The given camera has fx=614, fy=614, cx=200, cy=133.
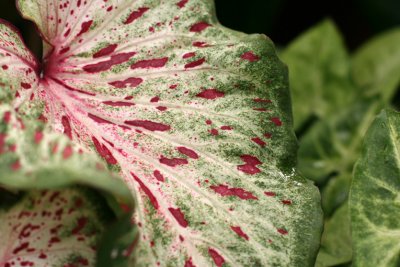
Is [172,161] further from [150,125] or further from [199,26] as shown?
[199,26]

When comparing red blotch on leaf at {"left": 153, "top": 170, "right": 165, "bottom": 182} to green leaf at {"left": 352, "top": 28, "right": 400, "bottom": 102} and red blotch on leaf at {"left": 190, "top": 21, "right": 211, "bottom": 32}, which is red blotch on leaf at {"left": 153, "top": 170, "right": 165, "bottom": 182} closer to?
red blotch on leaf at {"left": 190, "top": 21, "right": 211, "bottom": 32}

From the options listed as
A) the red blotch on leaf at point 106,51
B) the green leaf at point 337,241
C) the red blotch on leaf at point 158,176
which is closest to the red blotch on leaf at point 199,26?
the red blotch on leaf at point 106,51

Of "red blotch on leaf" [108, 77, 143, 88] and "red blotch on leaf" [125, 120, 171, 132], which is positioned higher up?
"red blotch on leaf" [108, 77, 143, 88]

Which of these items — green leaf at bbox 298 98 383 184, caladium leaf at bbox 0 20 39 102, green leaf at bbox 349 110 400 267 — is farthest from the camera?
green leaf at bbox 298 98 383 184

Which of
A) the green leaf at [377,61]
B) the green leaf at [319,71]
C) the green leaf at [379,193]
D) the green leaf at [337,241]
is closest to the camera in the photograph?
the green leaf at [379,193]

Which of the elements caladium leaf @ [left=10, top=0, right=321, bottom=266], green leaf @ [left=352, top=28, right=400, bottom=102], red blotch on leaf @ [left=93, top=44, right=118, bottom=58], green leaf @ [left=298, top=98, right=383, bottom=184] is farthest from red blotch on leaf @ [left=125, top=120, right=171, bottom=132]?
green leaf @ [left=352, top=28, right=400, bottom=102]

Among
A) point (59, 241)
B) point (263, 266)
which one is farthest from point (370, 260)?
point (59, 241)

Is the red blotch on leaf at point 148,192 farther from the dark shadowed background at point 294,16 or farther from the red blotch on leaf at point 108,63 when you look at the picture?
the dark shadowed background at point 294,16
